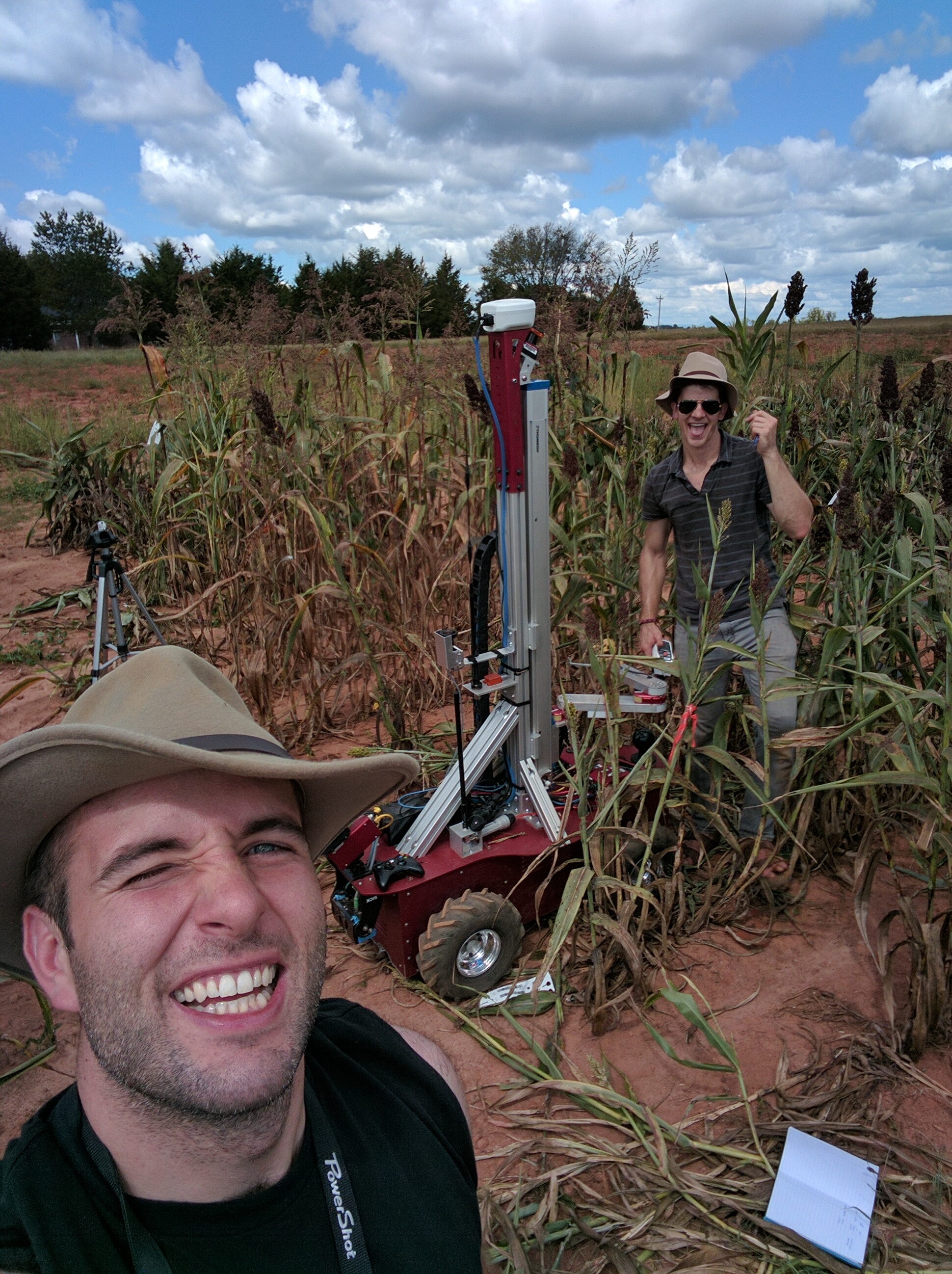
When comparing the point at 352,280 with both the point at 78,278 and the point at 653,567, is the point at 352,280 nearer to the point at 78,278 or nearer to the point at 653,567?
the point at 653,567

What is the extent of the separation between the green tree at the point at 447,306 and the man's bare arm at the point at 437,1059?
333cm

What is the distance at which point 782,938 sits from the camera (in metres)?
2.72

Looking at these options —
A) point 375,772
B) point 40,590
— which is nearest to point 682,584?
point 375,772

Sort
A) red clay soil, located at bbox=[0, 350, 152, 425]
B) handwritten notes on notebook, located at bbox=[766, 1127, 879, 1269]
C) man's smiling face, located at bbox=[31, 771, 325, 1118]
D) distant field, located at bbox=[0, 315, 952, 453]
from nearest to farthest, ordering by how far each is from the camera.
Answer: man's smiling face, located at bbox=[31, 771, 325, 1118] → handwritten notes on notebook, located at bbox=[766, 1127, 879, 1269] → distant field, located at bbox=[0, 315, 952, 453] → red clay soil, located at bbox=[0, 350, 152, 425]

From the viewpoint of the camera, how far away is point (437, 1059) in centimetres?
126

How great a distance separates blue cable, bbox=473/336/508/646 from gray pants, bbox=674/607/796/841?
2.00ft

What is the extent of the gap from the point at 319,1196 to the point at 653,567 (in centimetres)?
253

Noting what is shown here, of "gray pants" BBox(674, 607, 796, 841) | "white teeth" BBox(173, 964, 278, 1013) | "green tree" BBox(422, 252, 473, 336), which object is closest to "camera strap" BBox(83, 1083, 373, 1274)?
"white teeth" BBox(173, 964, 278, 1013)

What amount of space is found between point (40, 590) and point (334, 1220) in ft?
20.9

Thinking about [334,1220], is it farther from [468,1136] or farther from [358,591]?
[358,591]

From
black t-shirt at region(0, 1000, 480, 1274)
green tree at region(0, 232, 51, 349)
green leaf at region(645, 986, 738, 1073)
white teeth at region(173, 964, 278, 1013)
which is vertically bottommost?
green leaf at region(645, 986, 738, 1073)

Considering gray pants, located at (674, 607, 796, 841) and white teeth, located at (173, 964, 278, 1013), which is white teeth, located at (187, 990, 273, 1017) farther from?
gray pants, located at (674, 607, 796, 841)

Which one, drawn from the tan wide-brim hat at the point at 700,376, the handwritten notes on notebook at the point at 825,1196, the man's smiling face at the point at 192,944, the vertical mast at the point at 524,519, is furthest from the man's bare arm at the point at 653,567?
the man's smiling face at the point at 192,944

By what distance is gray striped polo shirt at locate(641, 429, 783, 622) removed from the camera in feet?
9.59
